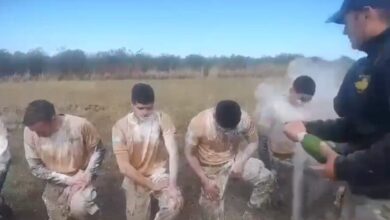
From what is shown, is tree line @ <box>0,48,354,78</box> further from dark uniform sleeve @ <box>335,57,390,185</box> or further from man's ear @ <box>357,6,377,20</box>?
dark uniform sleeve @ <box>335,57,390,185</box>

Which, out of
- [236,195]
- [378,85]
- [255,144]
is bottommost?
[236,195]

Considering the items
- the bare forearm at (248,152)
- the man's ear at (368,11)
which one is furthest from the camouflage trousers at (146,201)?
the man's ear at (368,11)

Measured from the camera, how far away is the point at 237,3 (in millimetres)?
2100

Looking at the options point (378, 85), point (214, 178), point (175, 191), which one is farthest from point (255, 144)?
point (378, 85)

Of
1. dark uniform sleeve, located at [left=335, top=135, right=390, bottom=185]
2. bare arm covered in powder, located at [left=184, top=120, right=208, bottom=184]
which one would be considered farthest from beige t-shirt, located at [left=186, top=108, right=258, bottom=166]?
dark uniform sleeve, located at [left=335, top=135, right=390, bottom=185]

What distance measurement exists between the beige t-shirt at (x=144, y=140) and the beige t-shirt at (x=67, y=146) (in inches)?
3.3

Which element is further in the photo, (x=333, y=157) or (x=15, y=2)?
(x=15, y=2)

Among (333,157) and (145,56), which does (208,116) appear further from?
(333,157)

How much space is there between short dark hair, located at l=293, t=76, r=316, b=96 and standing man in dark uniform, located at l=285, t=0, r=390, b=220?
109mm

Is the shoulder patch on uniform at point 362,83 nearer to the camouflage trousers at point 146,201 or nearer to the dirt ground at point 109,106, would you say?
the dirt ground at point 109,106

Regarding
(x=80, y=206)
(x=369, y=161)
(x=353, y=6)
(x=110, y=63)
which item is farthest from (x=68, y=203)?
(x=353, y=6)

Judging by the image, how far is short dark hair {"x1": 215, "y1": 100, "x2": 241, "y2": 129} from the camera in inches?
83.3

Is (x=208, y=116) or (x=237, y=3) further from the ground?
(x=237, y=3)

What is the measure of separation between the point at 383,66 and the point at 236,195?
0.66 m
